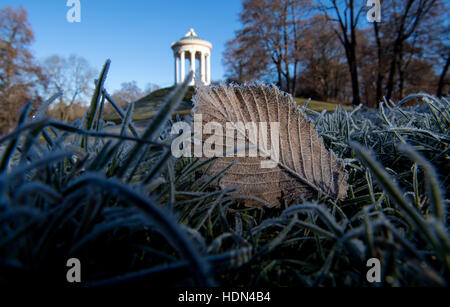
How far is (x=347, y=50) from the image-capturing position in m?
12.9

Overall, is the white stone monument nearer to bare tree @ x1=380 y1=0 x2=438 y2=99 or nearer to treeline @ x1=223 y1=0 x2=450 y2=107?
treeline @ x1=223 y1=0 x2=450 y2=107

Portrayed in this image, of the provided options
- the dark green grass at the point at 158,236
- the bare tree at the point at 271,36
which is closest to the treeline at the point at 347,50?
the bare tree at the point at 271,36

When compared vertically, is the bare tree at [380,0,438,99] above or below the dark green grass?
above

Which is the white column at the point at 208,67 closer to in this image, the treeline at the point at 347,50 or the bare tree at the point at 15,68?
the treeline at the point at 347,50

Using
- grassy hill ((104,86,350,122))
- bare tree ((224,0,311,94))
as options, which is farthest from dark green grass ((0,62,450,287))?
bare tree ((224,0,311,94))

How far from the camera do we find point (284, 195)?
0.71 meters

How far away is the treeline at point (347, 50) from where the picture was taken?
504 inches

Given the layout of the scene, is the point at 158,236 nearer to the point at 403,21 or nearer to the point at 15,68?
the point at 403,21

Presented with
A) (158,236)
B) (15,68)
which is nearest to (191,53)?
(15,68)

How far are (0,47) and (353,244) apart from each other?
2349cm

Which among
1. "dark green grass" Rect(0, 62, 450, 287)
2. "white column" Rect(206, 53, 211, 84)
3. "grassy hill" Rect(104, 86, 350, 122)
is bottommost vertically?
"dark green grass" Rect(0, 62, 450, 287)

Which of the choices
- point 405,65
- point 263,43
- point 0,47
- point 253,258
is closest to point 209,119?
point 253,258

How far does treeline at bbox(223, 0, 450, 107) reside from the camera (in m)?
12.8
